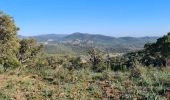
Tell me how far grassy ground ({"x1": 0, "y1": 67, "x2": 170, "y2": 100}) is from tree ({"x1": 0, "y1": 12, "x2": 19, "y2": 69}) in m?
22.8

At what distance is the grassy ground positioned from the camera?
49.2 ft

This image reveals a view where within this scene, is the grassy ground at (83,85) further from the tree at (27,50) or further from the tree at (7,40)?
the tree at (27,50)

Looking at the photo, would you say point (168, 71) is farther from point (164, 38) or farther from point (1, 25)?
point (164, 38)

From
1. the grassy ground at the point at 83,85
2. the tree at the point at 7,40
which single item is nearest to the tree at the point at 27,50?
the tree at the point at 7,40

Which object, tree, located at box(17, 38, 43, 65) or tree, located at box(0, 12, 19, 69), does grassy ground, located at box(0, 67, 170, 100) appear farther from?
tree, located at box(17, 38, 43, 65)

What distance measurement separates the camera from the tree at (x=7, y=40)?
42.4 metres

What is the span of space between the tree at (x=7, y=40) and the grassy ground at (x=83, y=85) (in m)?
22.8

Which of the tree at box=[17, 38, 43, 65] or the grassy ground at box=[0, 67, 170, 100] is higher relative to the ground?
the grassy ground at box=[0, 67, 170, 100]

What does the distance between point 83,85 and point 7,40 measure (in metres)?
27.8

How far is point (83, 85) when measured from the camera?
17.0 metres

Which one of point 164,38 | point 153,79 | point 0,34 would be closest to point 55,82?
point 153,79

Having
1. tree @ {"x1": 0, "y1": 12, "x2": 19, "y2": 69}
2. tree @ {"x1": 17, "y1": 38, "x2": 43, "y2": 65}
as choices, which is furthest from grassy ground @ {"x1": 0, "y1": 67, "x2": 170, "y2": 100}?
tree @ {"x1": 17, "y1": 38, "x2": 43, "y2": 65}

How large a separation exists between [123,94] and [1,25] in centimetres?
3118

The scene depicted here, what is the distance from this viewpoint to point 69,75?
1847 cm
